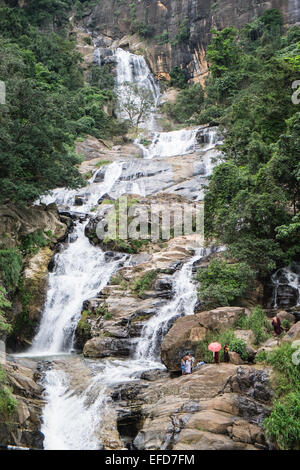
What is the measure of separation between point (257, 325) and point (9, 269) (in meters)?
12.0

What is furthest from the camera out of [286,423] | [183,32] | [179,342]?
[183,32]

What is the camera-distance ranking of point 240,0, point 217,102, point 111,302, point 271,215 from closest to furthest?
point 271,215
point 111,302
point 217,102
point 240,0

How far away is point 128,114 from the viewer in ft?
157

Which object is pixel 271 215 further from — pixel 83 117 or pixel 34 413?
Answer: pixel 83 117

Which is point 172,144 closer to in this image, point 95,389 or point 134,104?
point 134,104

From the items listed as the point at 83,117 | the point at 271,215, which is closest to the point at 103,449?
the point at 271,215

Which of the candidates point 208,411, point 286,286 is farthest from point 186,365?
point 286,286

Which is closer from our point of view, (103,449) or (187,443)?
(187,443)

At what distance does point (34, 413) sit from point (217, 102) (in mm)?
39285

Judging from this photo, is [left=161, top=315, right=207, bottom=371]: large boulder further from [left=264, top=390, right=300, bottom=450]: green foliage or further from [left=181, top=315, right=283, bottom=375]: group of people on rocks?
[left=264, top=390, right=300, bottom=450]: green foliage

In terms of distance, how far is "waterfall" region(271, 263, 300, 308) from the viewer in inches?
631

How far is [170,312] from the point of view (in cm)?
1662
